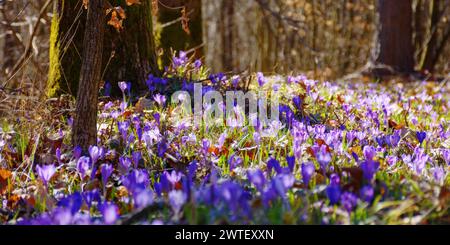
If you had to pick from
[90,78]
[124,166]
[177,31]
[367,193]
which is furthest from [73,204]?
[177,31]

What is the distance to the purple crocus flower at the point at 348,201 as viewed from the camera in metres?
2.13

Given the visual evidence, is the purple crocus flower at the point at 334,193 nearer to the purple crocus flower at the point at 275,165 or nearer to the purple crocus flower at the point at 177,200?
the purple crocus flower at the point at 275,165

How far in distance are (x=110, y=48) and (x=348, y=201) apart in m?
→ 3.29

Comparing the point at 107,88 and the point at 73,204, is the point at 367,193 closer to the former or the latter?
the point at 73,204

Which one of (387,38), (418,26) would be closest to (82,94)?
(387,38)

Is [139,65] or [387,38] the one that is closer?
[139,65]

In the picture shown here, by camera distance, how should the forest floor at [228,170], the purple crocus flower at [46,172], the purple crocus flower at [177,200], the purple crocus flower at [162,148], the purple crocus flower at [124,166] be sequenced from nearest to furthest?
1. the purple crocus flower at [177,200]
2. the forest floor at [228,170]
3. the purple crocus flower at [46,172]
4. the purple crocus flower at [124,166]
5. the purple crocus flower at [162,148]

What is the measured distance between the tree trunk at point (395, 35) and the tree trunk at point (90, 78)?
791cm

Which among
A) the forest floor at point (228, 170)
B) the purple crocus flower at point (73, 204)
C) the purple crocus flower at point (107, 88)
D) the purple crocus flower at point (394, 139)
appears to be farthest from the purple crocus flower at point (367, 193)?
the purple crocus flower at point (107, 88)

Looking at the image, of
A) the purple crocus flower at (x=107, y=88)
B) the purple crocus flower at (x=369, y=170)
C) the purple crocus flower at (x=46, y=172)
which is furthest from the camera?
the purple crocus flower at (x=107, y=88)

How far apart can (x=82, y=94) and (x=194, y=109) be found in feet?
4.75
